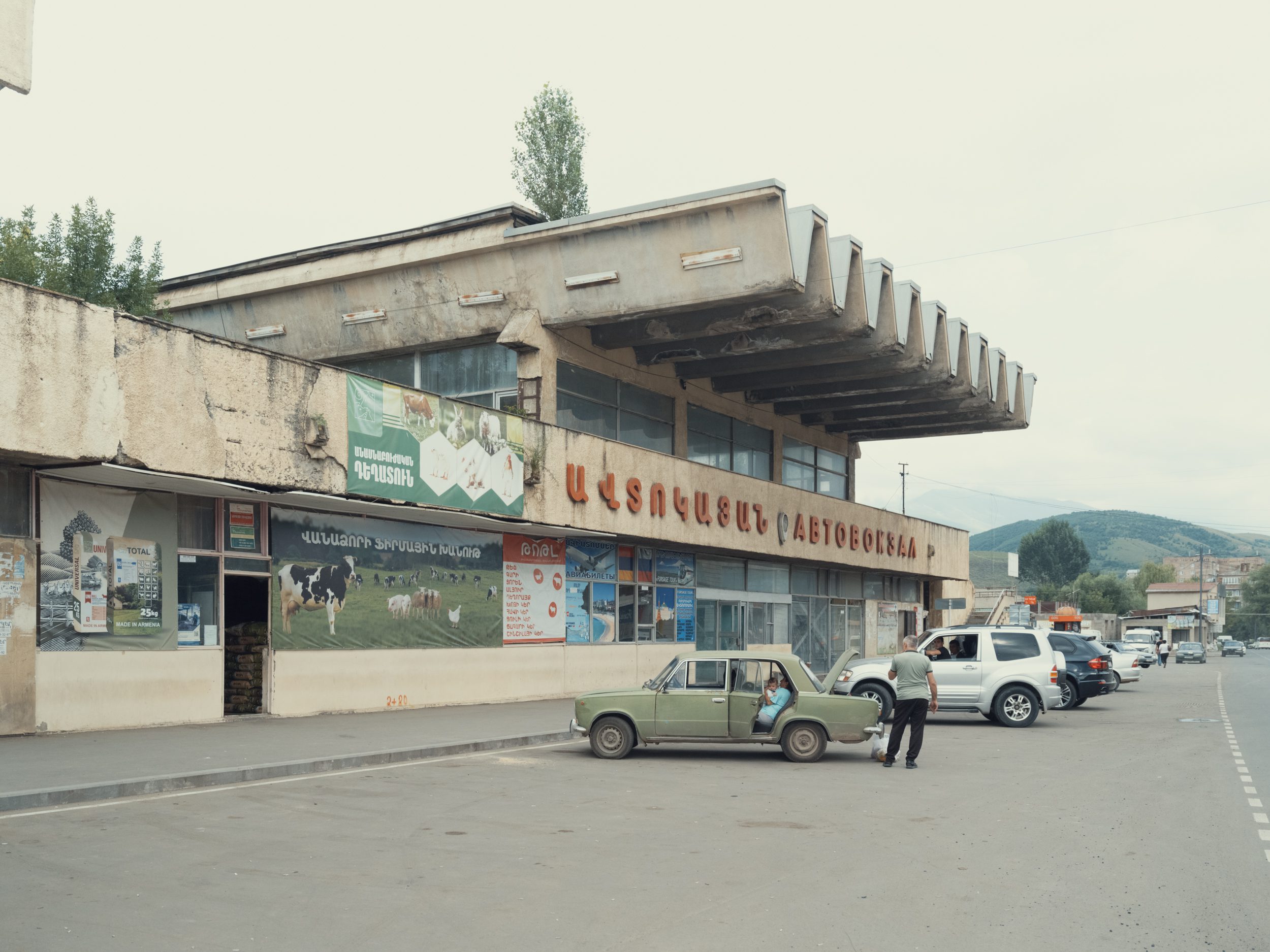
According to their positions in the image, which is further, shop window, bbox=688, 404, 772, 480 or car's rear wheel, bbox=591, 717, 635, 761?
shop window, bbox=688, 404, 772, 480

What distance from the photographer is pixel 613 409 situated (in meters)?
30.3

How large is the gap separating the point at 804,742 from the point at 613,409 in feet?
52.8

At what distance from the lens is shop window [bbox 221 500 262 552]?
19312 millimetres

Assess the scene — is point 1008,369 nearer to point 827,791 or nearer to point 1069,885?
point 827,791

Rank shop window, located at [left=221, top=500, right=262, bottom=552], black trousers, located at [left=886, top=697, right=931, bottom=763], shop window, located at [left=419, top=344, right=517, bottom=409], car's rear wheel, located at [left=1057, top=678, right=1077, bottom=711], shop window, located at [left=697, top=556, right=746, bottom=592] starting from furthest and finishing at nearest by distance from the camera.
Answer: shop window, located at [left=697, top=556, right=746, bottom=592] < shop window, located at [left=419, top=344, right=517, bottom=409] < car's rear wheel, located at [left=1057, top=678, right=1077, bottom=711] < shop window, located at [left=221, top=500, right=262, bottom=552] < black trousers, located at [left=886, top=697, right=931, bottom=763]

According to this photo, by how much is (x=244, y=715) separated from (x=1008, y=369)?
31.2 m

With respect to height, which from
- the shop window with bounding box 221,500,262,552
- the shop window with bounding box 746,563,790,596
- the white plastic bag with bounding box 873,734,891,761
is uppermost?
the shop window with bounding box 221,500,262,552

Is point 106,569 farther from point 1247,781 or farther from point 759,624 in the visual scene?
point 759,624

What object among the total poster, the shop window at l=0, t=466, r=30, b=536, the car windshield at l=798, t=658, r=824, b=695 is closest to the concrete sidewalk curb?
the car windshield at l=798, t=658, r=824, b=695

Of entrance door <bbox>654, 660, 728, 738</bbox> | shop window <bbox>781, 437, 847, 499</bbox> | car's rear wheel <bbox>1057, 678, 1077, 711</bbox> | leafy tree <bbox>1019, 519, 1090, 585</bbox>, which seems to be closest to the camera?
entrance door <bbox>654, 660, 728, 738</bbox>

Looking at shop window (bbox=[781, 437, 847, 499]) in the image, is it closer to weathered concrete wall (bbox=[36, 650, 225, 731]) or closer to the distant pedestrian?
weathered concrete wall (bbox=[36, 650, 225, 731])

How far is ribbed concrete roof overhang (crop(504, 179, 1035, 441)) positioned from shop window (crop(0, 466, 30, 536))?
42.3 ft

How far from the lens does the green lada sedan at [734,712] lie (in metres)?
15.3

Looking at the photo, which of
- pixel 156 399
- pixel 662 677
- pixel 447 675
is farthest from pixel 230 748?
pixel 447 675
